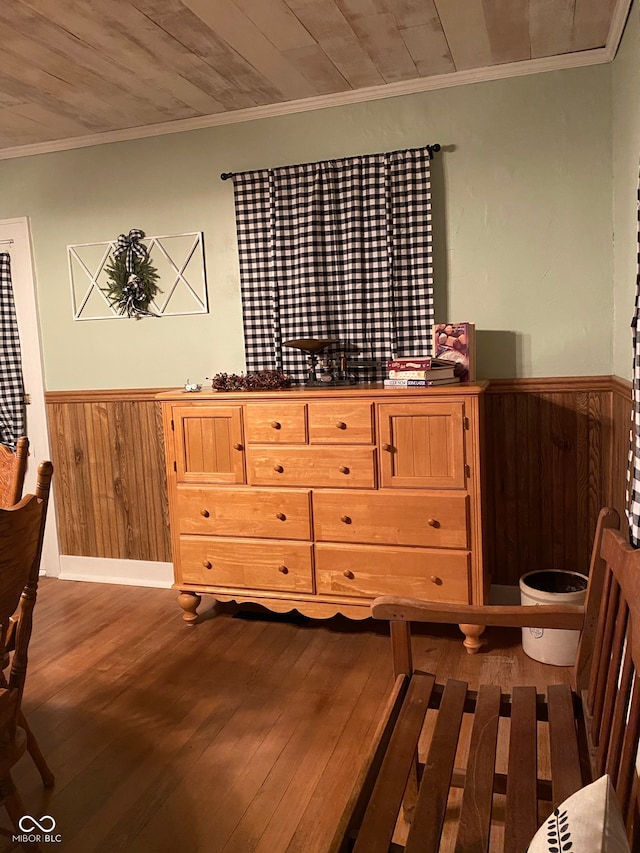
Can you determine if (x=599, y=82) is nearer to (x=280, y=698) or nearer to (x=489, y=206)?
(x=489, y=206)

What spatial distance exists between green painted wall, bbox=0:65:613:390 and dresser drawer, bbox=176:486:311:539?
2.59ft

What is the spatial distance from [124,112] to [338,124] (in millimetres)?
1047

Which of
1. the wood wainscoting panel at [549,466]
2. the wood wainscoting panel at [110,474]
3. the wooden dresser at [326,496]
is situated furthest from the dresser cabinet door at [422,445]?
the wood wainscoting panel at [110,474]

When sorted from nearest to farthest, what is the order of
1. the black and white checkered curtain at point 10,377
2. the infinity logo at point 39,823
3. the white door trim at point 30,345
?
the infinity logo at point 39,823
the white door trim at point 30,345
the black and white checkered curtain at point 10,377

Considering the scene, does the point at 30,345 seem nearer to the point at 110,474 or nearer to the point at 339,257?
the point at 110,474

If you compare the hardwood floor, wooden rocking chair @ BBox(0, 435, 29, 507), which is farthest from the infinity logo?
wooden rocking chair @ BBox(0, 435, 29, 507)

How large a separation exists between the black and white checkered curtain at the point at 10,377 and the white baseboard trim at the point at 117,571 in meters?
0.80

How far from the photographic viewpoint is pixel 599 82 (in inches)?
116

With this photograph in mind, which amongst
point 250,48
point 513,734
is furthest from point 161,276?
point 513,734

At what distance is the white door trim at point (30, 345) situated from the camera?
4035 mm

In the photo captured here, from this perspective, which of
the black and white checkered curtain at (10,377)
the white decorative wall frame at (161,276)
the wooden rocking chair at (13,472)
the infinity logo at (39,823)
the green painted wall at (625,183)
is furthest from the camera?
the black and white checkered curtain at (10,377)

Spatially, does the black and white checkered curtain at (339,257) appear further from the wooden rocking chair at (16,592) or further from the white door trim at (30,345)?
the wooden rocking chair at (16,592)

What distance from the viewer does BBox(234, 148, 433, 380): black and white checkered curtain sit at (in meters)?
3.25

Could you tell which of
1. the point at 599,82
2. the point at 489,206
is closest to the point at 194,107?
the point at 489,206
